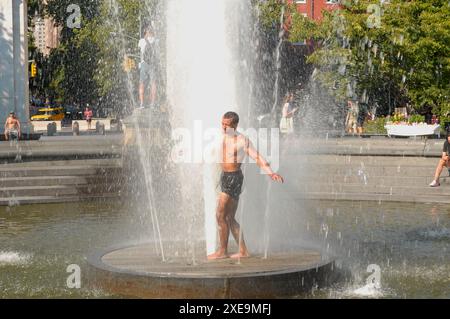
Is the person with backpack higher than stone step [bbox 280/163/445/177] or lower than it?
higher

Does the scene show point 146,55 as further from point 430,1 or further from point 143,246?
point 430,1

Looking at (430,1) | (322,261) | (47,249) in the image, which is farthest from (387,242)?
(430,1)

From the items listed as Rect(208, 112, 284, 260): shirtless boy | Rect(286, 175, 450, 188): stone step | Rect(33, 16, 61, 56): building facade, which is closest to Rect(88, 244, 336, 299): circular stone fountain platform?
Rect(208, 112, 284, 260): shirtless boy

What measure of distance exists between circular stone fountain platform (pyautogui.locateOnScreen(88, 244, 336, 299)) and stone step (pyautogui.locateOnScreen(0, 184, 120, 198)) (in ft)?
27.1

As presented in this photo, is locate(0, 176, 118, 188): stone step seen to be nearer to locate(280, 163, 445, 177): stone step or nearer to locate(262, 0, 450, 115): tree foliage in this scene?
locate(280, 163, 445, 177): stone step

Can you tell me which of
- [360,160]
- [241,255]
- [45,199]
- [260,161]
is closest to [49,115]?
[360,160]

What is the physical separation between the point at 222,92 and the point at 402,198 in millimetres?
6250

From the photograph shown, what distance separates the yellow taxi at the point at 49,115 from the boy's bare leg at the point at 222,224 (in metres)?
53.7

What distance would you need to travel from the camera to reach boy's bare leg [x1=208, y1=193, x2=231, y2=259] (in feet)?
28.8

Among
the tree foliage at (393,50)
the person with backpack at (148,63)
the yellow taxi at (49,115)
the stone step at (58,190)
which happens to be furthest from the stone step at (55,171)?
the yellow taxi at (49,115)

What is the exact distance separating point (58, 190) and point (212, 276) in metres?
→ 10.0

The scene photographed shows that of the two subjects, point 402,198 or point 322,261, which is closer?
point 322,261

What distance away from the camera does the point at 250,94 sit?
507 inches

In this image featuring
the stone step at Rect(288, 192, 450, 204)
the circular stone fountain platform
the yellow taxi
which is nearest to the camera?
the circular stone fountain platform
